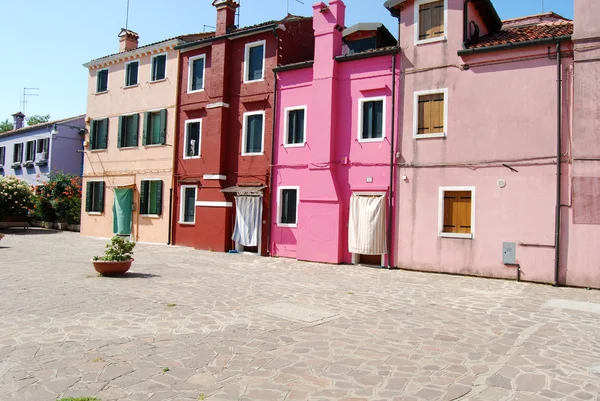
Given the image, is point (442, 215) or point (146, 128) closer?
point (442, 215)

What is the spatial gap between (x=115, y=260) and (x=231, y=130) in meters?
9.44

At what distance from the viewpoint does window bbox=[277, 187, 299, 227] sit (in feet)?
56.9

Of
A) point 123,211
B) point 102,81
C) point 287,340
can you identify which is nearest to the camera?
point 287,340

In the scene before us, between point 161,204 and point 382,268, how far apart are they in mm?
11433

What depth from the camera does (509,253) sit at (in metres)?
12.9

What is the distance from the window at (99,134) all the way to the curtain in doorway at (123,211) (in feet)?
10.4

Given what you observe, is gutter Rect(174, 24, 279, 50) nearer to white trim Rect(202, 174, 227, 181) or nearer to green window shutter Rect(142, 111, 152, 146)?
green window shutter Rect(142, 111, 152, 146)

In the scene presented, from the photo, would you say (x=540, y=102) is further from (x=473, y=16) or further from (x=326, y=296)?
(x=326, y=296)

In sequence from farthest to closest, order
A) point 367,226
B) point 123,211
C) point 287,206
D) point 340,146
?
point 123,211
point 287,206
point 340,146
point 367,226

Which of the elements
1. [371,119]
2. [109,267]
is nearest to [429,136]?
[371,119]

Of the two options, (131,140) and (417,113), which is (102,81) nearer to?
(131,140)

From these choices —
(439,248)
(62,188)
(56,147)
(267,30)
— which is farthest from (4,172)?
(439,248)

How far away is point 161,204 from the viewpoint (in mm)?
21453

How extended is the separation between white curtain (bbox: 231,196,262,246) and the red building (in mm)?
40
